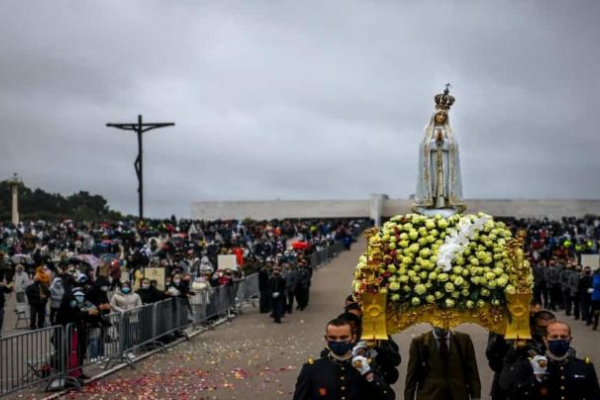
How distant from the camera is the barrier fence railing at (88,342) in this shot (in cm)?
1387

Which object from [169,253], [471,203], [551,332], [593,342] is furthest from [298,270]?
[471,203]

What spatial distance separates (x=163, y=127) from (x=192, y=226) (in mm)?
20501

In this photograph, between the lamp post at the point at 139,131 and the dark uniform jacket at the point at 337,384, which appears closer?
the dark uniform jacket at the point at 337,384

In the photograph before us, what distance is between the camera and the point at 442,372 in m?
9.05

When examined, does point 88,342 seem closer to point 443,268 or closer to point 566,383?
point 443,268

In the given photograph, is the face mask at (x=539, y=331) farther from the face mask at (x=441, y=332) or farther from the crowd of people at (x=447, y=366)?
the face mask at (x=441, y=332)

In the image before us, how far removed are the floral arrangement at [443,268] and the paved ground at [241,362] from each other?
16.3ft

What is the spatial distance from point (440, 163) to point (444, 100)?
2.46ft

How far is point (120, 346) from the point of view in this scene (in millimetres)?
17125

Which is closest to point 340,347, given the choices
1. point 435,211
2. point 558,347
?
point 558,347

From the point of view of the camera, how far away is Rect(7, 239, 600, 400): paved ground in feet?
48.0

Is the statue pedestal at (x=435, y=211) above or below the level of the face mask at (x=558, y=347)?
above

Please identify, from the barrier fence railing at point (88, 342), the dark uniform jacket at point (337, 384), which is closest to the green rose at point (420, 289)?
the dark uniform jacket at point (337, 384)

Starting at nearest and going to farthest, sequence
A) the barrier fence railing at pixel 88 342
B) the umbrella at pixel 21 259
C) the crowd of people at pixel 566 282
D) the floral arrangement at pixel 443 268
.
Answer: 1. the floral arrangement at pixel 443 268
2. the barrier fence railing at pixel 88 342
3. the crowd of people at pixel 566 282
4. the umbrella at pixel 21 259
